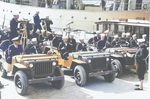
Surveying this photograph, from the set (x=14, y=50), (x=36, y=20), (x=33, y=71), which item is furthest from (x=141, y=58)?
(x=36, y=20)

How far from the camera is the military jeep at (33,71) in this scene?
5.68m

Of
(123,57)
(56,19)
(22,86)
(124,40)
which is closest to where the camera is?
(22,86)

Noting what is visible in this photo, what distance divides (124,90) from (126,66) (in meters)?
1.67

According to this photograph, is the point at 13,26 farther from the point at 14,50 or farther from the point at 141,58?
the point at 141,58

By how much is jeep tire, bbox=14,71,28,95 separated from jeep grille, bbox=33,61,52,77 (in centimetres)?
37

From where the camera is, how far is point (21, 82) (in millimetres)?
5594

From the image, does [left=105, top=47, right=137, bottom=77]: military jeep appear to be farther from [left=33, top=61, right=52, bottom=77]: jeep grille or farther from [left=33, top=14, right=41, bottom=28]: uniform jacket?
Answer: [left=33, top=14, right=41, bottom=28]: uniform jacket

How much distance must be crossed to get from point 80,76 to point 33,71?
1.45 meters

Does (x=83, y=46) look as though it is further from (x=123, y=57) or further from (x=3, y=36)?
(x=3, y=36)

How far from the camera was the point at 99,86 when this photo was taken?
22.5ft

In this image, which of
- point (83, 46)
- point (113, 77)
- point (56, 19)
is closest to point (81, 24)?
point (56, 19)

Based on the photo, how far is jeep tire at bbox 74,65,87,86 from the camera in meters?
6.44

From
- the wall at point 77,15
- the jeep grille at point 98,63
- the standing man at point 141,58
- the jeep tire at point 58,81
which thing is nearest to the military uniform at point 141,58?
the standing man at point 141,58

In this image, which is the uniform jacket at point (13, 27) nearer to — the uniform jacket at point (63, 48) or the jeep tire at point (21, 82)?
the uniform jacket at point (63, 48)
